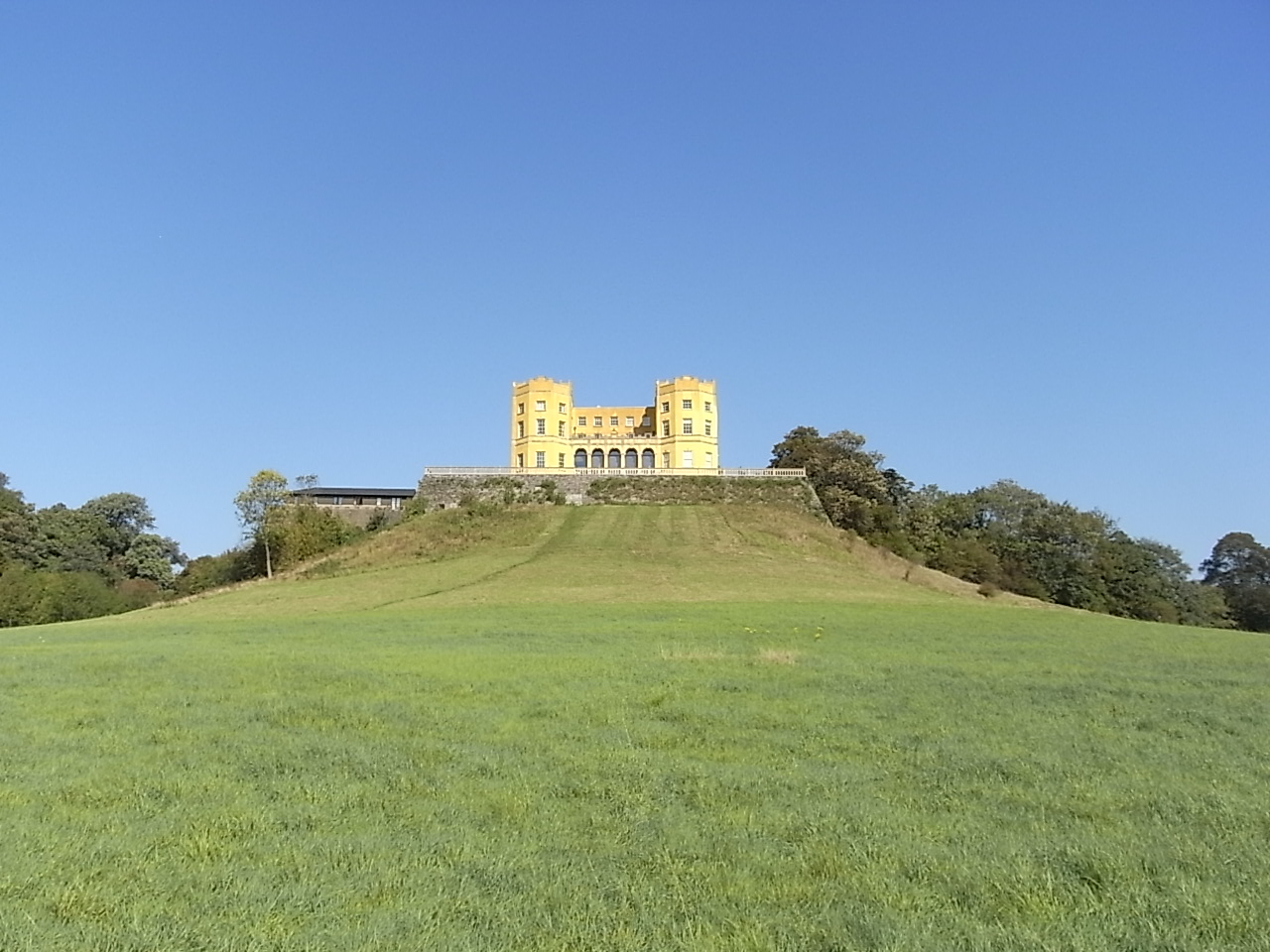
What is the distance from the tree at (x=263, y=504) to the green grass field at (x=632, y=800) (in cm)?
4913

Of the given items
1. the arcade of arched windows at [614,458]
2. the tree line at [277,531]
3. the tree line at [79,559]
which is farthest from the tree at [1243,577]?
the tree line at [79,559]

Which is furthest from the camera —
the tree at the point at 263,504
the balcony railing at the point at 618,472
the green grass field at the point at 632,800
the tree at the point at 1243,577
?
the tree at the point at 1243,577

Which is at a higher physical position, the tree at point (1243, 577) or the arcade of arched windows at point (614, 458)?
the arcade of arched windows at point (614, 458)

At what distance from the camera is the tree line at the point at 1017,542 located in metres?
79.7

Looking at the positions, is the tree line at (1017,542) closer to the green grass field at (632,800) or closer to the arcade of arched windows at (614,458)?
the arcade of arched windows at (614,458)

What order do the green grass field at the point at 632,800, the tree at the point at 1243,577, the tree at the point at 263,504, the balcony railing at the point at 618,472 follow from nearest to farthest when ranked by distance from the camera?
1. the green grass field at the point at 632,800
2. the tree at the point at 263,504
3. the balcony railing at the point at 618,472
4. the tree at the point at 1243,577

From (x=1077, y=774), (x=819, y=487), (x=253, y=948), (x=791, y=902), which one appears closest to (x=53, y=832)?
(x=253, y=948)

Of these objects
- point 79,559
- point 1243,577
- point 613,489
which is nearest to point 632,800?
point 613,489

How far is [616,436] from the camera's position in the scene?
106 m

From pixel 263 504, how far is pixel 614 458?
43927mm

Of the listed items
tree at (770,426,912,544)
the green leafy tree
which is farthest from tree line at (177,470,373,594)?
tree at (770,426,912,544)

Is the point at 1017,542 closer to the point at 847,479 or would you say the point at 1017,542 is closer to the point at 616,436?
the point at 847,479

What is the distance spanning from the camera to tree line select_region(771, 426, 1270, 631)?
79.7 meters

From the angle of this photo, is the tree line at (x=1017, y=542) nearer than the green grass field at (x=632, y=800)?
No
